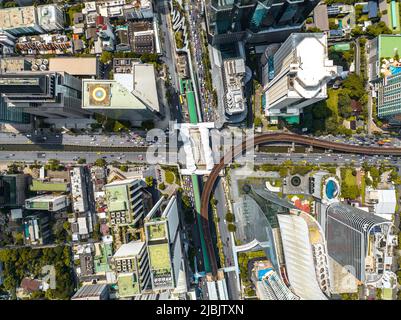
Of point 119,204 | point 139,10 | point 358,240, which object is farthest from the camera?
point 139,10

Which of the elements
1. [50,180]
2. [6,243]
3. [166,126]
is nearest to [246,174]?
[166,126]

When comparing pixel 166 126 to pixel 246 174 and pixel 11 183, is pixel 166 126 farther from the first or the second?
pixel 11 183

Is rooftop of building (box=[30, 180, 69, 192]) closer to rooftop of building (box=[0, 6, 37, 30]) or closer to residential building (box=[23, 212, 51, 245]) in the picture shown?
residential building (box=[23, 212, 51, 245])

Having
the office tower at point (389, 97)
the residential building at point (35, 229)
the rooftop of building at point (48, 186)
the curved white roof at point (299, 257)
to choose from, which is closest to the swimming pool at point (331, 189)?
the curved white roof at point (299, 257)

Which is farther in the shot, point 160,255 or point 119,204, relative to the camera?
point 119,204

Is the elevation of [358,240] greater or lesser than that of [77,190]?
lesser

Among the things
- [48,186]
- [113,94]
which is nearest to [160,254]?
[113,94]

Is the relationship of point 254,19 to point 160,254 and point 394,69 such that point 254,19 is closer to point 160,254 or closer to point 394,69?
point 394,69
